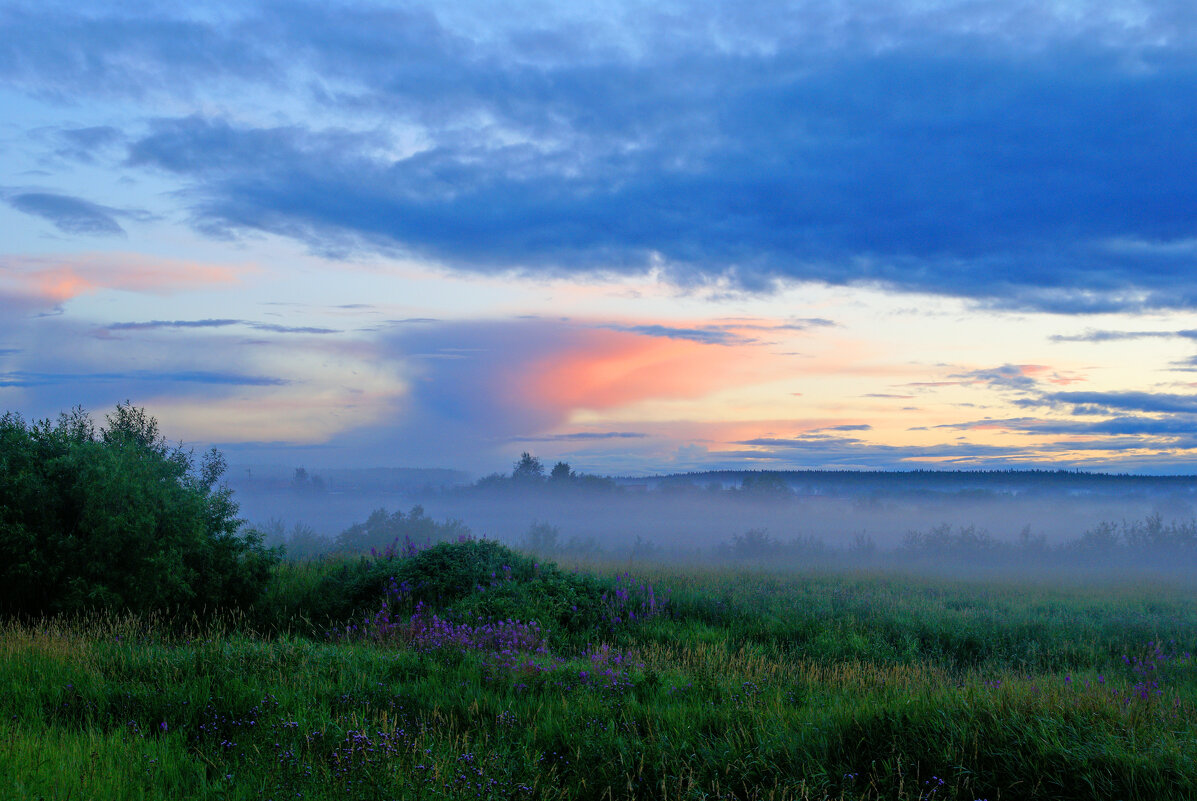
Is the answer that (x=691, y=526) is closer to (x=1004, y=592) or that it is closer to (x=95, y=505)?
(x=1004, y=592)

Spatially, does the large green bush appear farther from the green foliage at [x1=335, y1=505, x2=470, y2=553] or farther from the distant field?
the green foliage at [x1=335, y1=505, x2=470, y2=553]

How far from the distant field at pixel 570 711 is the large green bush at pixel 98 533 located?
83cm

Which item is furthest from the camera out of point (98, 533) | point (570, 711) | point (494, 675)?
point (98, 533)

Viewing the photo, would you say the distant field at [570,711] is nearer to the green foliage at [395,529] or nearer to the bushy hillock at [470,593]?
the bushy hillock at [470,593]

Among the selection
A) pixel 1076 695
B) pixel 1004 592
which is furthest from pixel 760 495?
pixel 1076 695

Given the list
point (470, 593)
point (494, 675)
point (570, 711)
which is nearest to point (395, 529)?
point (470, 593)

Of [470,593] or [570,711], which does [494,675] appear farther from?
[470,593]

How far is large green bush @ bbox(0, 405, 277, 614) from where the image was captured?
1417 cm

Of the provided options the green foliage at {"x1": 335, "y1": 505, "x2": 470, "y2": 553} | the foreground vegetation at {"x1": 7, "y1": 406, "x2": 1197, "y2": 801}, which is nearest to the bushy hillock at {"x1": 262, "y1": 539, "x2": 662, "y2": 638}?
the foreground vegetation at {"x1": 7, "y1": 406, "x2": 1197, "y2": 801}

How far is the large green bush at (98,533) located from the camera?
1417 cm

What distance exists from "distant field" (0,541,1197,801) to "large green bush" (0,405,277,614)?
0.83 metres

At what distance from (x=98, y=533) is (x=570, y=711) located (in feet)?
36.7

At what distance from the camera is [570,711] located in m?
8.43

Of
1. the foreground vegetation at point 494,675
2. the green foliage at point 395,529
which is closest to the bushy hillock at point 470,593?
the foreground vegetation at point 494,675
